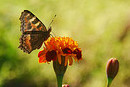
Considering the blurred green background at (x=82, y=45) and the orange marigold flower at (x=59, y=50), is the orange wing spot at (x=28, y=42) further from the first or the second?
the blurred green background at (x=82, y=45)

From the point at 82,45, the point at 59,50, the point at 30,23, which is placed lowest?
the point at 82,45

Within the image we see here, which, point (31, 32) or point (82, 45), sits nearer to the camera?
point (31, 32)

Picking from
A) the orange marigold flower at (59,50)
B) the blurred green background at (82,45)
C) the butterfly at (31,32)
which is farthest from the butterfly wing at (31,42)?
the blurred green background at (82,45)

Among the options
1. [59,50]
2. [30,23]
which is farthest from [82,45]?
[59,50]

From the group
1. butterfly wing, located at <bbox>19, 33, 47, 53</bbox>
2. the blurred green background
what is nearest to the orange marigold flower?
butterfly wing, located at <bbox>19, 33, 47, 53</bbox>

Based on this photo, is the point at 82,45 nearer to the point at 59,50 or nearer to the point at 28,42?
the point at 28,42

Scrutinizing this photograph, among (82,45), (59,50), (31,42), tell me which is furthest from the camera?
(82,45)

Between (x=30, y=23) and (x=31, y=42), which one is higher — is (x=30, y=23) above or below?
above

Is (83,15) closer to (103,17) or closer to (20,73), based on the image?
(103,17)

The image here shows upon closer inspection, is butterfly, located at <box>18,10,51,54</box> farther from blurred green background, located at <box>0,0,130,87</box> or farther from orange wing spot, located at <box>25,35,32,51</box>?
blurred green background, located at <box>0,0,130,87</box>
